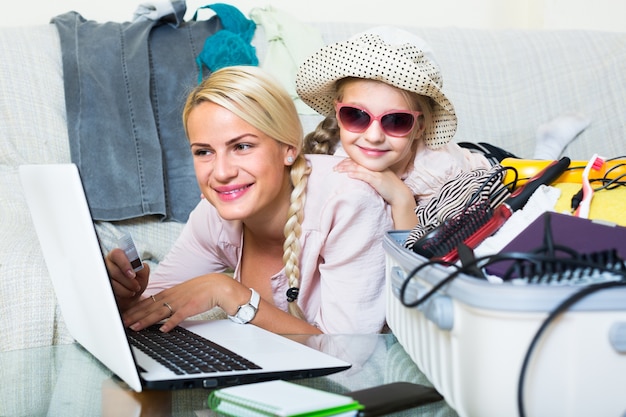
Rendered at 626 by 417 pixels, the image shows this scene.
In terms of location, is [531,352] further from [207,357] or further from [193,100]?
[193,100]

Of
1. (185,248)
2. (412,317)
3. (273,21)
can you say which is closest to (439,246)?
(412,317)

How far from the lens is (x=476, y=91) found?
7.40ft

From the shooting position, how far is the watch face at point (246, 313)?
1204 millimetres

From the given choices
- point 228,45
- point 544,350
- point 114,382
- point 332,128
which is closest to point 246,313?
point 114,382

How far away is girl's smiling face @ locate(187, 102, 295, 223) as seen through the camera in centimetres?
128

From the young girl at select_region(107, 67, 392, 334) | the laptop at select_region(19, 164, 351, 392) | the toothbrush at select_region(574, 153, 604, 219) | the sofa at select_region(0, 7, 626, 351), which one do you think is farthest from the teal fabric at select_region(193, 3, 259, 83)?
the toothbrush at select_region(574, 153, 604, 219)

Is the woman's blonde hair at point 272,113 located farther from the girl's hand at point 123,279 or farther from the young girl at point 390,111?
the girl's hand at point 123,279

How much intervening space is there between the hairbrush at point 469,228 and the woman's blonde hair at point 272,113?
0.51m

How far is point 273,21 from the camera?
2203mm

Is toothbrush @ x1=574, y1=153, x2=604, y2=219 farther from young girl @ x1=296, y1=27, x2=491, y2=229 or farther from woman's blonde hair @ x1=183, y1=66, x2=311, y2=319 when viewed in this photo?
woman's blonde hair @ x1=183, y1=66, x2=311, y2=319

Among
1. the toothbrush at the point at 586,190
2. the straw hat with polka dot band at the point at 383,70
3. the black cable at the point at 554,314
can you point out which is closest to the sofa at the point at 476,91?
the straw hat with polka dot band at the point at 383,70

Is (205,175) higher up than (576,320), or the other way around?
(576,320)

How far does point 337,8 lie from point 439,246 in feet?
6.37

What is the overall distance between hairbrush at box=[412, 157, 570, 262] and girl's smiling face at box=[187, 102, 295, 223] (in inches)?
19.5
